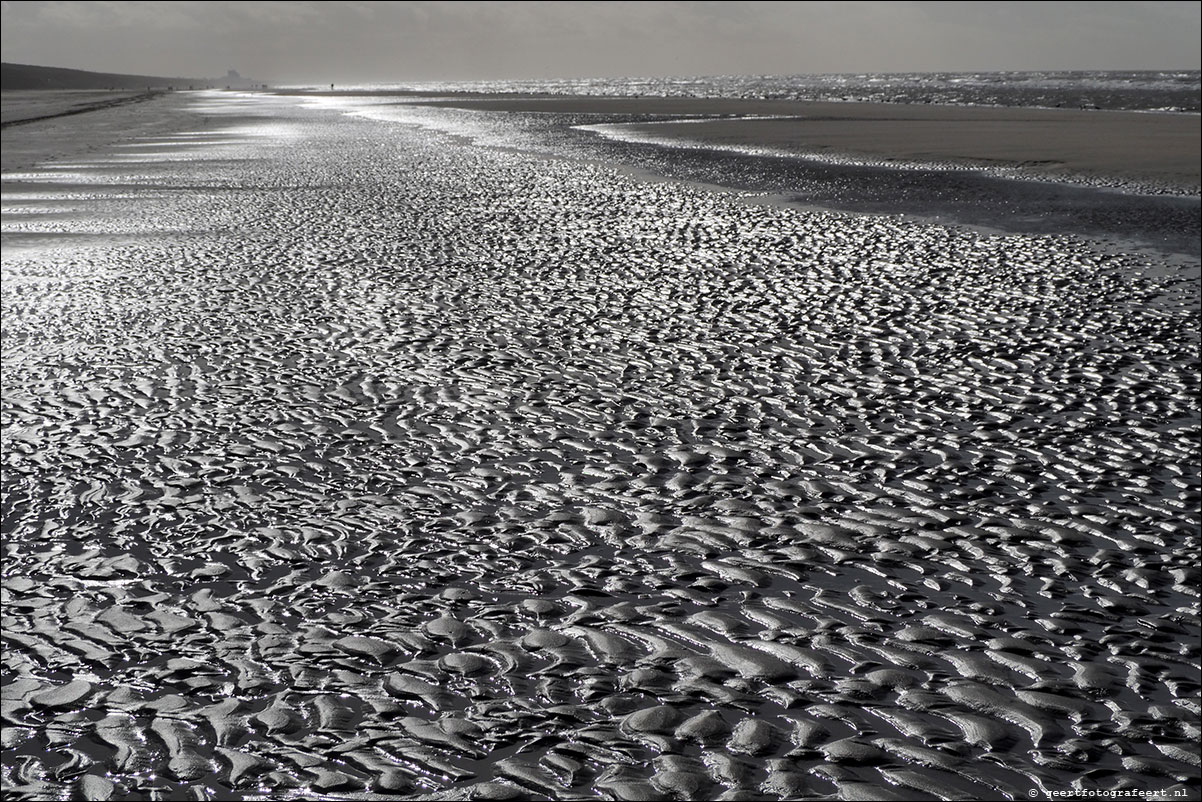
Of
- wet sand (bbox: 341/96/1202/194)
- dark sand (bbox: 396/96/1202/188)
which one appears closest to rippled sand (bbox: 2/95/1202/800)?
wet sand (bbox: 341/96/1202/194)

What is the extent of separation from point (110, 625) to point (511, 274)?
33.8 ft

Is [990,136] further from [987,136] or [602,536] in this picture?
[602,536]

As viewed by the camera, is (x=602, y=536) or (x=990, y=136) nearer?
(x=602, y=536)

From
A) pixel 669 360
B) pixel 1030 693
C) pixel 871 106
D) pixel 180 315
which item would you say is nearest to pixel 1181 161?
pixel 669 360

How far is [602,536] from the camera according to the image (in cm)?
705

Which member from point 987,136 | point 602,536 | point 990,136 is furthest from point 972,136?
point 602,536

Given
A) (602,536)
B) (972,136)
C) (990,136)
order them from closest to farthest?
(602,536) → (990,136) → (972,136)

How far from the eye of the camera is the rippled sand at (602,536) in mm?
4832

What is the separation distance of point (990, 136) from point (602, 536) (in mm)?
38149

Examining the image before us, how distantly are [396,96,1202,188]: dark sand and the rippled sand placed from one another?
18968 mm

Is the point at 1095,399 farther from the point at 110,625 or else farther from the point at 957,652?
the point at 110,625

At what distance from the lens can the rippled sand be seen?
483cm

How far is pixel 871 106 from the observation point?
71.7 metres

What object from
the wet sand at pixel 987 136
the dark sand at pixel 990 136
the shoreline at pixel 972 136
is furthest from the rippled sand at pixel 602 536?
the dark sand at pixel 990 136
